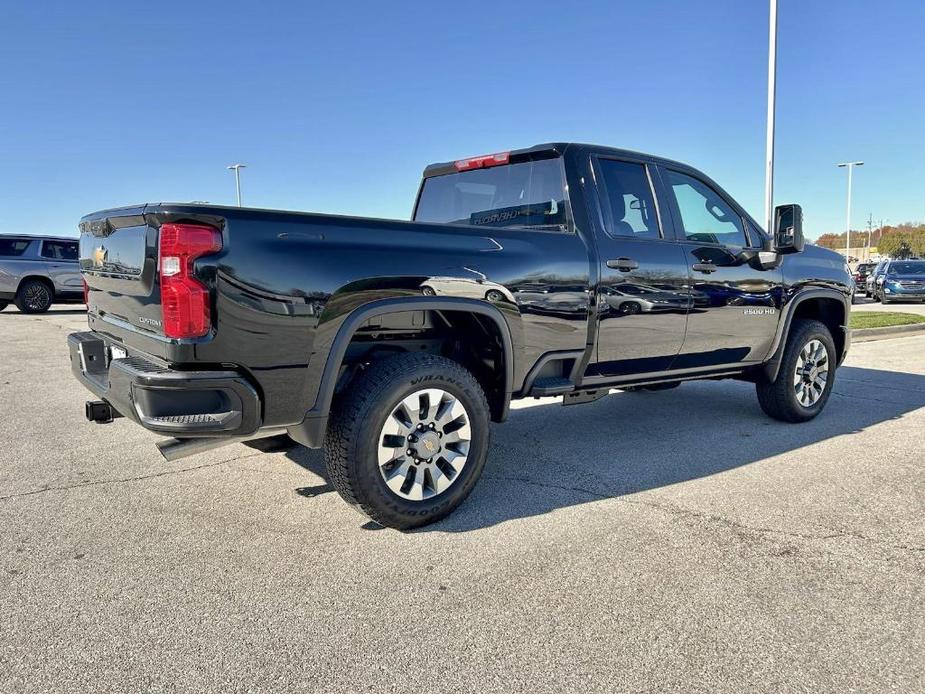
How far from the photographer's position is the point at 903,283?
2175 centimetres

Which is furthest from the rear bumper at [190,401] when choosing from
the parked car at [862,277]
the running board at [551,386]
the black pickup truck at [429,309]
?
the parked car at [862,277]

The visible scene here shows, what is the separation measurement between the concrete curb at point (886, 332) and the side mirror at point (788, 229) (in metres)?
8.06

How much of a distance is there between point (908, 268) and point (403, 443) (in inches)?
951

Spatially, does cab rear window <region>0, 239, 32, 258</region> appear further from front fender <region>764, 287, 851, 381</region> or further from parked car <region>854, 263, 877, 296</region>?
parked car <region>854, 263, 877, 296</region>

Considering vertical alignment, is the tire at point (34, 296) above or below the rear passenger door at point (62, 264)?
below

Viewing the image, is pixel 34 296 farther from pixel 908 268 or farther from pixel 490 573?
pixel 908 268

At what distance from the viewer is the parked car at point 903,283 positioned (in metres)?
21.6

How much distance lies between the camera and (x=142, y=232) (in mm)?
3061

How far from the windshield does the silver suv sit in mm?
23701

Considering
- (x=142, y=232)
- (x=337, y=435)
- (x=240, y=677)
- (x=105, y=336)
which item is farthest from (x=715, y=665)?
(x=105, y=336)

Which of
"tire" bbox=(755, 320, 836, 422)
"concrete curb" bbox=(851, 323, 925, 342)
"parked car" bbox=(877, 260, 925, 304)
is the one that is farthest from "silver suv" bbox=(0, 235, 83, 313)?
"parked car" bbox=(877, 260, 925, 304)

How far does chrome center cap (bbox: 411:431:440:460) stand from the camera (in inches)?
136

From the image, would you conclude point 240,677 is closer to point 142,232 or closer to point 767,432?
point 142,232

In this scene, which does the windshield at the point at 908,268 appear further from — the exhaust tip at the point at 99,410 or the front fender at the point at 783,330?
the exhaust tip at the point at 99,410
